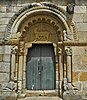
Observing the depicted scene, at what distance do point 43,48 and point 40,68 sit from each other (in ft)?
2.40

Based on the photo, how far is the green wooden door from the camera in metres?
7.64

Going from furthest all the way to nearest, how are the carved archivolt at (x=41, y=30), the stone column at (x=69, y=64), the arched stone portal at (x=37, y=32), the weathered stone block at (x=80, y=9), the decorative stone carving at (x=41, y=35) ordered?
1. the decorative stone carving at (x=41, y=35)
2. the carved archivolt at (x=41, y=30)
3. the weathered stone block at (x=80, y=9)
4. the arched stone portal at (x=37, y=32)
5. the stone column at (x=69, y=64)

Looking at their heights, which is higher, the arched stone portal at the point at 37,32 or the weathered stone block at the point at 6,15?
the weathered stone block at the point at 6,15

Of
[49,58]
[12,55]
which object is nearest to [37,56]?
[49,58]

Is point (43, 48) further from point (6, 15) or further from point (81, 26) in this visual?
point (6, 15)

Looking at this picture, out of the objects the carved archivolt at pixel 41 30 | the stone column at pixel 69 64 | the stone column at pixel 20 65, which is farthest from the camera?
the carved archivolt at pixel 41 30

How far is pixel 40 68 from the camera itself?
7.77 meters

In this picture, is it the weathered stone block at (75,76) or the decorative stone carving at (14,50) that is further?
the decorative stone carving at (14,50)

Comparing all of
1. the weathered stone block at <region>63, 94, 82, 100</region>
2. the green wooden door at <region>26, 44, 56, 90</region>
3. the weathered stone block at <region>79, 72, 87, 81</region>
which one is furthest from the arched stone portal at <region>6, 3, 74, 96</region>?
the weathered stone block at <region>79, 72, 87, 81</region>

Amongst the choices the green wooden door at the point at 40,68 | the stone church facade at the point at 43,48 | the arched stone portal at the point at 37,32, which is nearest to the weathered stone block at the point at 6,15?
the stone church facade at the point at 43,48

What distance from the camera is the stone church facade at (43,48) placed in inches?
282

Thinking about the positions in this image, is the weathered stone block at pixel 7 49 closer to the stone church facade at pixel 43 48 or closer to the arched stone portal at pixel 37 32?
the stone church facade at pixel 43 48

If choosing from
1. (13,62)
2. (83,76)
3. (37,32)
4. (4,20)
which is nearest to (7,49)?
(13,62)

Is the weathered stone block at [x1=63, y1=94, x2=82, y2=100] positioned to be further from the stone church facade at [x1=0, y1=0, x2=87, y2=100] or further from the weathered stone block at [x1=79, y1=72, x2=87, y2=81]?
the weathered stone block at [x1=79, y1=72, x2=87, y2=81]
